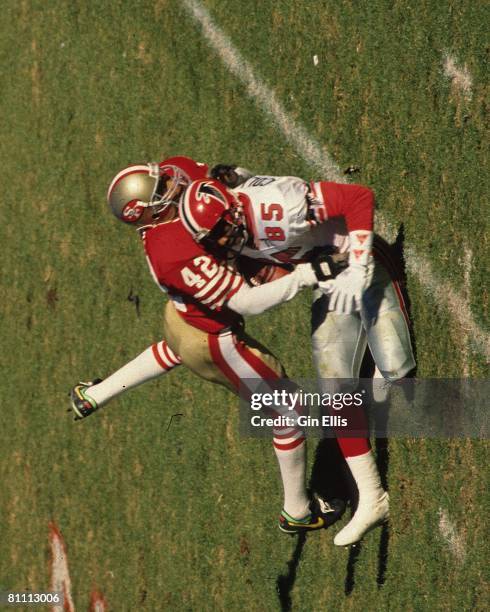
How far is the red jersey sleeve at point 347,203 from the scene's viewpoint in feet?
18.7

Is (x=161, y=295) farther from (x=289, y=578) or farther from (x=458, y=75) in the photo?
(x=458, y=75)

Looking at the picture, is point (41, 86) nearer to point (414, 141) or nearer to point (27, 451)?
point (27, 451)

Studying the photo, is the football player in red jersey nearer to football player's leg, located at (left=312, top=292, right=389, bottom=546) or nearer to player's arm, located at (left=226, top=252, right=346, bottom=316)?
player's arm, located at (left=226, top=252, right=346, bottom=316)

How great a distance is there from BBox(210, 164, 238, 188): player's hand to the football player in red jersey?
0.14m

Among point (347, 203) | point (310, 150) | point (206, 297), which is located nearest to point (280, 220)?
point (347, 203)

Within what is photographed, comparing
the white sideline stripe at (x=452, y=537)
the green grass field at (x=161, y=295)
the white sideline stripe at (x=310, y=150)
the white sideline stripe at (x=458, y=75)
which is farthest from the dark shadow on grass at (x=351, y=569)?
the white sideline stripe at (x=458, y=75)

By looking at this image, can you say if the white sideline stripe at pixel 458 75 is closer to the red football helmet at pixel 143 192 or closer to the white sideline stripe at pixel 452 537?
the red football helmet at pixel 143 192

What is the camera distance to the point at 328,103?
7496mm

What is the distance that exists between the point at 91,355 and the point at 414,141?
148 inches

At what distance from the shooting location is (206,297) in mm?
5734

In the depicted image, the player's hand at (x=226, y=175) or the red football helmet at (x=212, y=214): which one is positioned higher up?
the player's hand at (x=226, y=175)

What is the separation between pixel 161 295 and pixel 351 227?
321 centimetres

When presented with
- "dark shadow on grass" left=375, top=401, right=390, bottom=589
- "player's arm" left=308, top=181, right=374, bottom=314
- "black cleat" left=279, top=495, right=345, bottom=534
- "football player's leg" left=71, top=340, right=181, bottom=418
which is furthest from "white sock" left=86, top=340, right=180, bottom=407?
"player's arm" left=308, top=181, right=374, bottom=314

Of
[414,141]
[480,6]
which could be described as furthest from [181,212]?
[480,6]
